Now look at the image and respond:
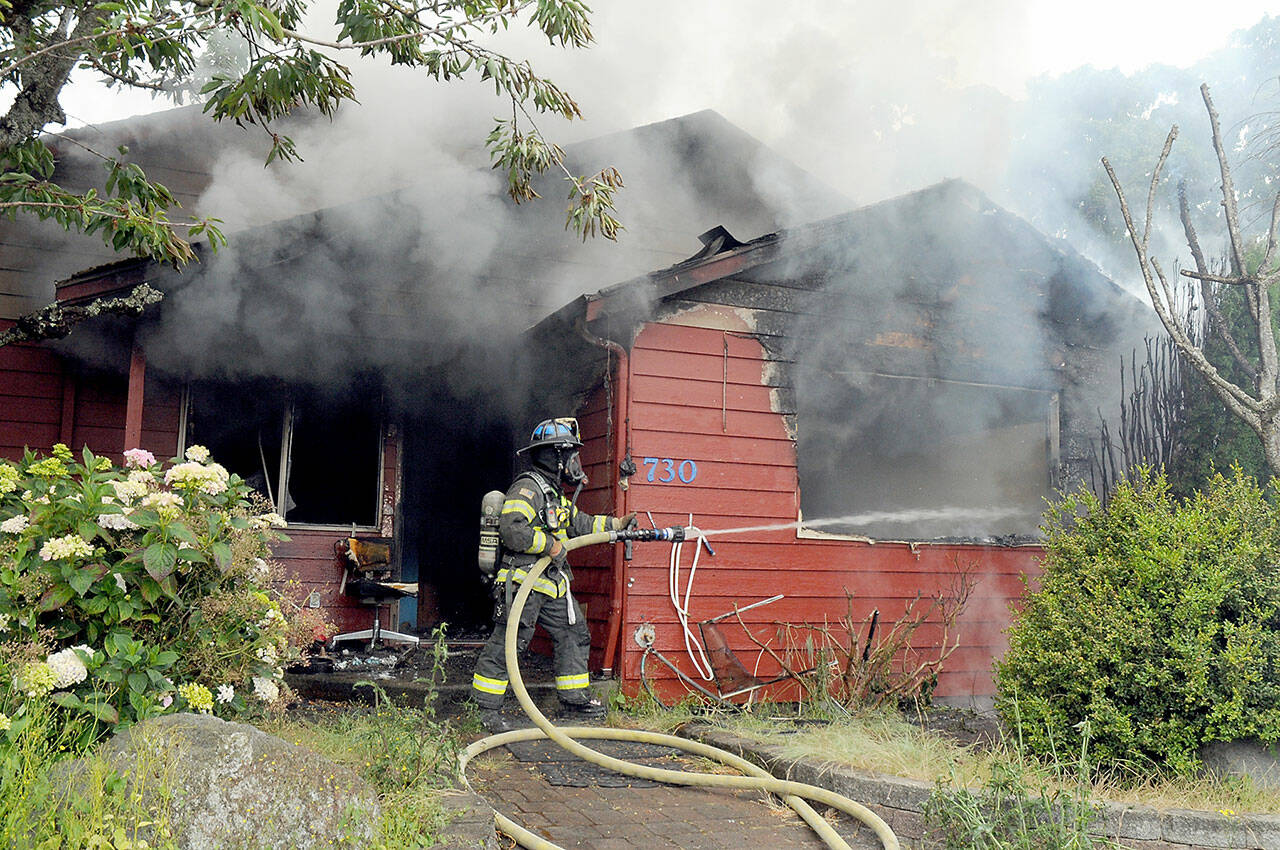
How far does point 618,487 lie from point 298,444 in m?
3.27

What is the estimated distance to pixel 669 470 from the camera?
709 cm

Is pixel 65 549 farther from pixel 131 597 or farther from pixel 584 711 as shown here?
pixel 584 711

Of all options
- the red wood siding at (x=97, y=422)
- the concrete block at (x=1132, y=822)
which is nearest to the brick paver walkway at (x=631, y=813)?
the concrete block at (x=1132, y=822)

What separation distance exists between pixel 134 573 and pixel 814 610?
5.04 metres

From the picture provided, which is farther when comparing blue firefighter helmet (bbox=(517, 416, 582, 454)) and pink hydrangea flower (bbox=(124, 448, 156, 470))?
blue firefighter helmet (bbox=(517, 416, 582, 454))

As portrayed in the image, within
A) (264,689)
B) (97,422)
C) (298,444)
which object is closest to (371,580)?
(298,444)

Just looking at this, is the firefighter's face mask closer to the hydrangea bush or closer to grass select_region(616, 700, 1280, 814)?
grass select_region(616, 700, 1280, 814)

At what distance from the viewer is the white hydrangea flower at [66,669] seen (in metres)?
3.44

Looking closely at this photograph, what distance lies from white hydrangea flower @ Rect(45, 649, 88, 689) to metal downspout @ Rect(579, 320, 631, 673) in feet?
12.4

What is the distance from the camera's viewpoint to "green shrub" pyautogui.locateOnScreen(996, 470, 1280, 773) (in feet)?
14.6

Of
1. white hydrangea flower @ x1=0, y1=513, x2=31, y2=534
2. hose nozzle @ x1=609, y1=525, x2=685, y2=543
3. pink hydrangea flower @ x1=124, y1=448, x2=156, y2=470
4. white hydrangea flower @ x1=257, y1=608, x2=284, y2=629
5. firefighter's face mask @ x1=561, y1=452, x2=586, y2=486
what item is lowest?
white hydrangea flower @ x1=257, y1=608, x2=284, y2=629

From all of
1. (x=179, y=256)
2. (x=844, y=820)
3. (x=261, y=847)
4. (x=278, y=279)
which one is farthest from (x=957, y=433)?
(x=261, y=847)

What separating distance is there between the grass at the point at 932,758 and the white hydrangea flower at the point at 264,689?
2.60 metres

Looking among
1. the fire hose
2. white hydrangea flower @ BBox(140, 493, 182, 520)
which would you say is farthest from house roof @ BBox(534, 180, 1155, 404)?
white hydrangea flower @ BBox(140, 493, 182, 520)
